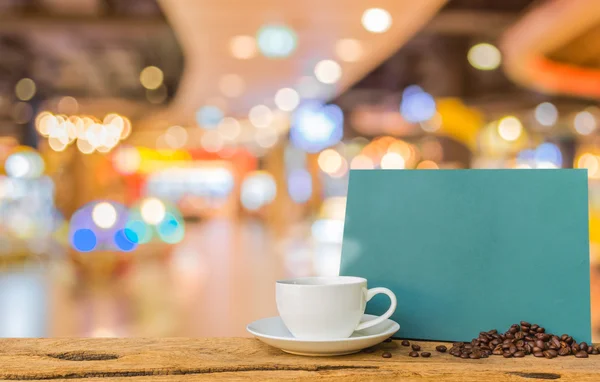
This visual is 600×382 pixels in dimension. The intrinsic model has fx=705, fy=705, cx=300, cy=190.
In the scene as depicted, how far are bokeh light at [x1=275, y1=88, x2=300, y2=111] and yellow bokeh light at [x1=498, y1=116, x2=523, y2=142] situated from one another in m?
5.96

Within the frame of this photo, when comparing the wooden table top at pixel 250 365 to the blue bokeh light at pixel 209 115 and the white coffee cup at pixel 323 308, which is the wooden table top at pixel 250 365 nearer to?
the white coffee cup at pixel 323 308

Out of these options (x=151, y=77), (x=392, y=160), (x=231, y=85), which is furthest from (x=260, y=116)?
(x=392, y=160)

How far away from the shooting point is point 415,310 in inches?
43.9

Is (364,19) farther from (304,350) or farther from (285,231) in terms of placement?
(285,231)

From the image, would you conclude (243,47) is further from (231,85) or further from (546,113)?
(546,113)

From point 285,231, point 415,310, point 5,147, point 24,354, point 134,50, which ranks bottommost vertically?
point 24,354

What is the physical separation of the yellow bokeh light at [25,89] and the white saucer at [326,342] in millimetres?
17629

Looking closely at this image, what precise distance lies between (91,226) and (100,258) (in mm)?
887

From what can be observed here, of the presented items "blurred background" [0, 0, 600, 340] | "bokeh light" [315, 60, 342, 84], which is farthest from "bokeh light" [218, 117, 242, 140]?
"bokeh light" [315, 60, 342, 84]

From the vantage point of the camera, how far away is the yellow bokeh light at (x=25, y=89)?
1758 cm

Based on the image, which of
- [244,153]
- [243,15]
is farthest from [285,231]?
[244,153]

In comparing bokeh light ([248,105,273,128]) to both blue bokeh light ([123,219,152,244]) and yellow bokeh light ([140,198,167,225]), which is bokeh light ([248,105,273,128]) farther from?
blue bokeh light ([123,219,152,244])

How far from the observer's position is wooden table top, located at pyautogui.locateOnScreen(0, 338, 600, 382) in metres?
0.89

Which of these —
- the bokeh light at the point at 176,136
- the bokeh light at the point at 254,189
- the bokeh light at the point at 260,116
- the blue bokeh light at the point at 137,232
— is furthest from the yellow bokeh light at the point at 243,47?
the bokeh light at the point at 254,189
